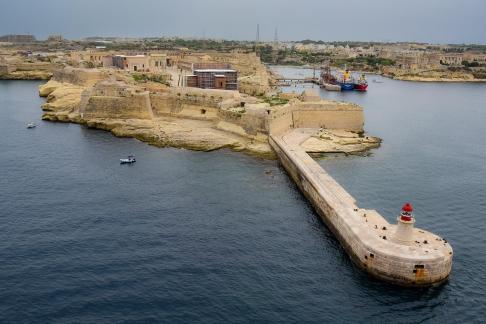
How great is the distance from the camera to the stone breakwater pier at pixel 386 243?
59.8ft

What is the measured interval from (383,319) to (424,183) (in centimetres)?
1633

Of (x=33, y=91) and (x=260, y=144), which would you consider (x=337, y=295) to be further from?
(x=33, y=91)

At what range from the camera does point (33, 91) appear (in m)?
72.6

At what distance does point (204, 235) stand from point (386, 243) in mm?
7923

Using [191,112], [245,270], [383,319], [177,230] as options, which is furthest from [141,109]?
[383,319]

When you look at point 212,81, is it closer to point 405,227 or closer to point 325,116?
point 325,116

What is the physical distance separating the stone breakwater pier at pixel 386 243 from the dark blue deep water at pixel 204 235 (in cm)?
53

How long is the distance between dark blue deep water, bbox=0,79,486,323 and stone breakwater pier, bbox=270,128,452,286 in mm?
526

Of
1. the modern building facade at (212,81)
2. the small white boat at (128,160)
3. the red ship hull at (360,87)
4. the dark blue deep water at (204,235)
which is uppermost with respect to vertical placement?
the modern building facade at (212,81)

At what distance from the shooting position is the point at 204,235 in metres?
22.4

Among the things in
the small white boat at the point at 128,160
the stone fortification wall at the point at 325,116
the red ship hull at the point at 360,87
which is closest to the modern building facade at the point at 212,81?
the stone fortification wall at the point at 325,116

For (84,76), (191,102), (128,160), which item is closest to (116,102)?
(191,102)

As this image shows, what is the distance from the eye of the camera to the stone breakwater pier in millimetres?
18234

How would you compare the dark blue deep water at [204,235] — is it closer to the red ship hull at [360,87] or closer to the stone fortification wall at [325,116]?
the stone fortification wall at [325,116]
